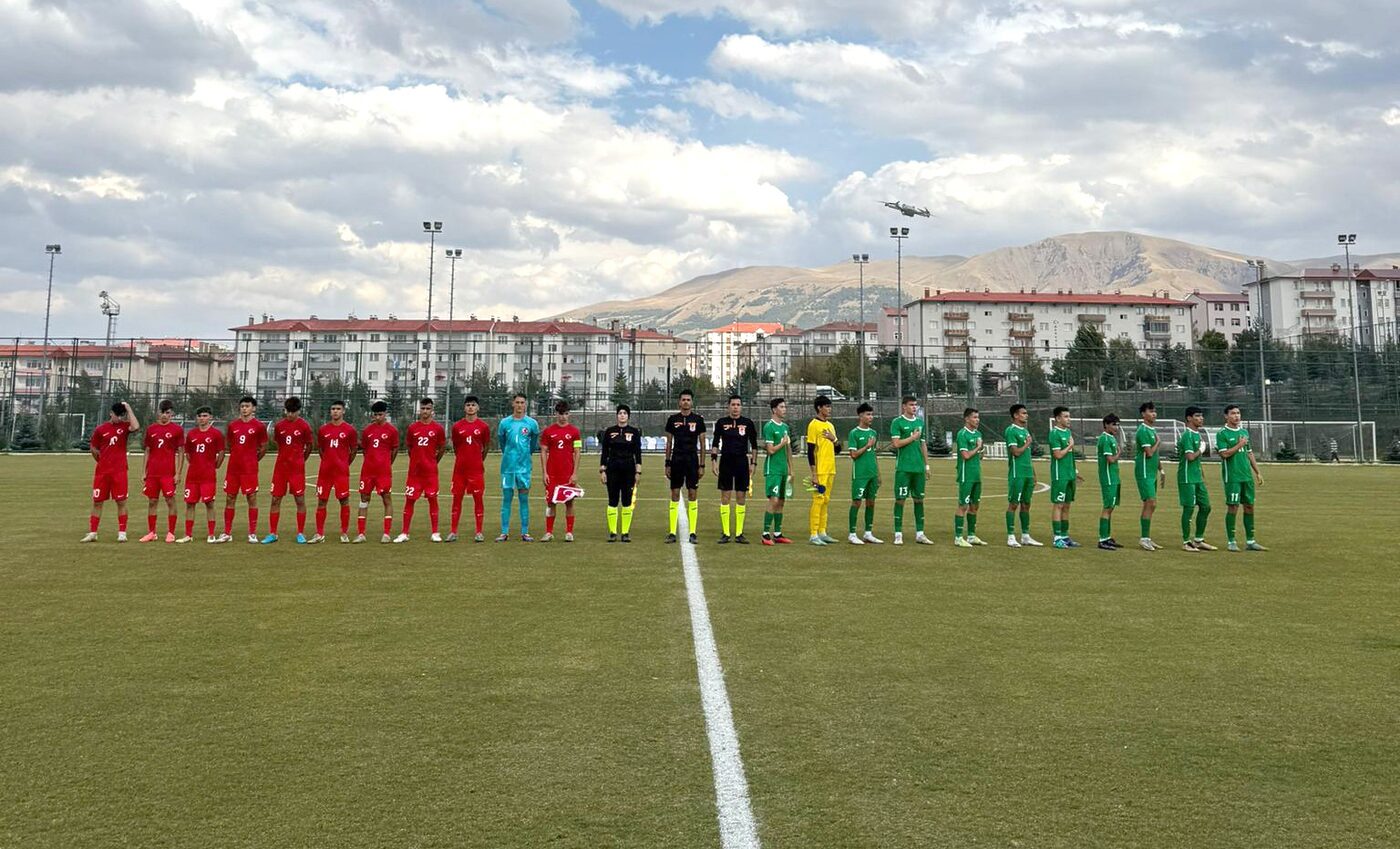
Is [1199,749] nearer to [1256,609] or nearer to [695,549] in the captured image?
[1256,609]

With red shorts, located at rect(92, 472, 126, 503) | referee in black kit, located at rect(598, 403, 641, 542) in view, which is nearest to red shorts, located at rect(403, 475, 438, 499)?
referee in black kit, located at rect(598, 403, 641, 542)

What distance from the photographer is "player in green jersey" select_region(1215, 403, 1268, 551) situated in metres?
12.3

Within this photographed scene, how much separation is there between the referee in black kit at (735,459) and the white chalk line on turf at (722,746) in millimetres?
4563

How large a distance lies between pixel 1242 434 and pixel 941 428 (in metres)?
40.1

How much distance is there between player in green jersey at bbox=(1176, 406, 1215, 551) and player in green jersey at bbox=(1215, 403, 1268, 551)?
244mm

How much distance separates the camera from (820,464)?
12.5 m

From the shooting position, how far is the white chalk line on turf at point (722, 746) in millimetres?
3645

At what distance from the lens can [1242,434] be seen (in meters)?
12.4

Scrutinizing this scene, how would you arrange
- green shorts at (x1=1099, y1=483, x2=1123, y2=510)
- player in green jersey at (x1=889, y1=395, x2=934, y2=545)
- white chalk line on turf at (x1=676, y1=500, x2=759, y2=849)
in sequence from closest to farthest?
white chalk line on turf at (x1=676, y1=500, x2=759, y2=849) < green shorts at (x1=1099, y1=483, x2=1123, y2=510) < player in green jersey at (x1=889, y1=395, x2=934, y2=545)

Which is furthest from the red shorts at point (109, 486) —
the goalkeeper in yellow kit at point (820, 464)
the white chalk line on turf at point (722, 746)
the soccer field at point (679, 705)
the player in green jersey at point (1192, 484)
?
the player in green jersey at point (1192, 484)

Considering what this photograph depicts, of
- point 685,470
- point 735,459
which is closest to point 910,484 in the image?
point 735,459

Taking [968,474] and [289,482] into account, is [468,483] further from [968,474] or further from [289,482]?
[968,474]

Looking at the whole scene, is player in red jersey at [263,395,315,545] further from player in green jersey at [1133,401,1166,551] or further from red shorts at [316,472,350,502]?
player in green jersey at [1133,401,1166,551]

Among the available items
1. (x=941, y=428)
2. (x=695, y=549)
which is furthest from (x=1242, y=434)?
(x=941, y=428)
